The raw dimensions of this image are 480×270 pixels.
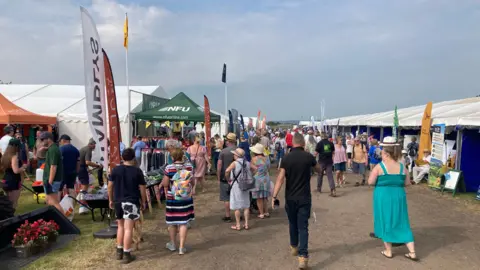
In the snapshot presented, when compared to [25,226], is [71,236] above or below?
below

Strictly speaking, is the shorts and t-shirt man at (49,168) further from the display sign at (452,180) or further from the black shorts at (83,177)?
the display sign at (452,180)

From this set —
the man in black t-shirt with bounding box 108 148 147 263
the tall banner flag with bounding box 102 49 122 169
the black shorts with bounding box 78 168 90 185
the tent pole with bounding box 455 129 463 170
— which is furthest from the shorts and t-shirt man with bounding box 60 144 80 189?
the tent pole with bounding box 455 129 463 170

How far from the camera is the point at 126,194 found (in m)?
4.89

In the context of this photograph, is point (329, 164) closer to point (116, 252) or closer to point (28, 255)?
point (116, 252)

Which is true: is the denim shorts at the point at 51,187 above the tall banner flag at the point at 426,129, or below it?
below

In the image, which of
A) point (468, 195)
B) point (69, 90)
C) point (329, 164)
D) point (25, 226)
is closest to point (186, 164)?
point (25, 226)

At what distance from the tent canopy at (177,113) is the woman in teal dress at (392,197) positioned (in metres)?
9.63

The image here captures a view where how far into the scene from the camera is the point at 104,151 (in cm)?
604

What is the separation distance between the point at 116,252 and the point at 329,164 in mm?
6434

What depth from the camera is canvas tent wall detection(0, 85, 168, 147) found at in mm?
17344

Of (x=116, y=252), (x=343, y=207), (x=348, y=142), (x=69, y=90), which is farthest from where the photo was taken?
(x=69, y=90)

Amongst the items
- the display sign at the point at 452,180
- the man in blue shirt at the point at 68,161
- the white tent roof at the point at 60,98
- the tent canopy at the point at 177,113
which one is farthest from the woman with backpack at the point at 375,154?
the white tent roof at the point at 60,98

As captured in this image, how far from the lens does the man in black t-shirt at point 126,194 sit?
489 centimetres

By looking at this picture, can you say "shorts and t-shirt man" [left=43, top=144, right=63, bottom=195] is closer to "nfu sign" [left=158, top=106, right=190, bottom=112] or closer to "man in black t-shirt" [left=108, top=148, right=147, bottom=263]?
"man in black t-shirt" [left=108, top=148, right=147, bottom=263]
